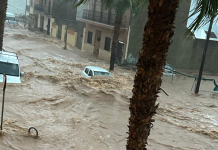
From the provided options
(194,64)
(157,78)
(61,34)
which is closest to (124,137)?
(157,78)

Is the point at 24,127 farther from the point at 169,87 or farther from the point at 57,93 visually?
the point at 169,87

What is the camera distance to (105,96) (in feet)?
43.8

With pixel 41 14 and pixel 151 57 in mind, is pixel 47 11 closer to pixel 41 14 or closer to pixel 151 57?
pixel 41 14

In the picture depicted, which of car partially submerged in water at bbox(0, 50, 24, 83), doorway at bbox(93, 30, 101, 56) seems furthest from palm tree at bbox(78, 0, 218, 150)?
doorway at bbox(93, 30, 101, 56)

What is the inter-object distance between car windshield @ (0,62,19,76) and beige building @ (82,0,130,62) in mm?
12001

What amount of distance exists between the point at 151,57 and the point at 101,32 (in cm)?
2334

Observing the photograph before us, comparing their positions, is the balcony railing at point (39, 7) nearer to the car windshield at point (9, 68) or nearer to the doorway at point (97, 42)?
the doorway at point (97, 42)

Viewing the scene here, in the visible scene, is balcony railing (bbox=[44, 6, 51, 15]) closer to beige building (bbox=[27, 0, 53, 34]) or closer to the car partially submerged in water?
beige building (bbox=[27, 0, 53, 34])

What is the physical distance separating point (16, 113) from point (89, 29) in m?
19.8

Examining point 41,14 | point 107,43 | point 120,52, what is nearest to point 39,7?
point 41,14

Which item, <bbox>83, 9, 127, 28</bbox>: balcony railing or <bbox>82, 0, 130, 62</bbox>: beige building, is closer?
<bbox>82, 0, 130, 62</bbox>: beige building

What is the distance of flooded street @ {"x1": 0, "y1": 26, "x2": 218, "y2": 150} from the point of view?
8.49 meters

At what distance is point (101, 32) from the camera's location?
2686 centimetres

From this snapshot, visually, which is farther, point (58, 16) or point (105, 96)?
point (58, 16)
